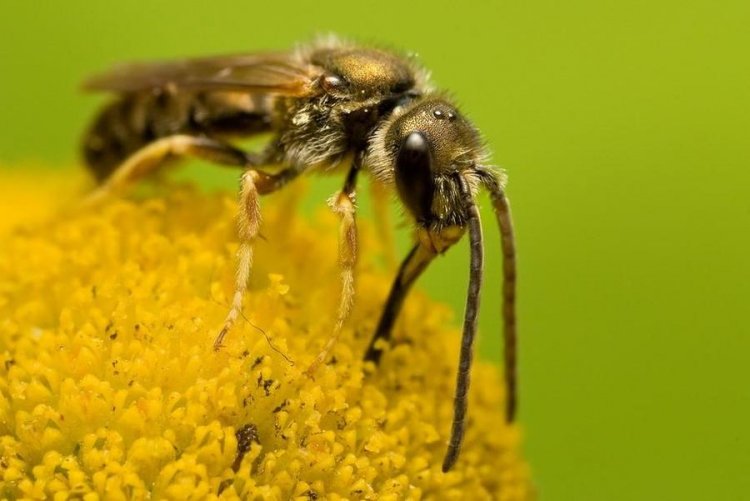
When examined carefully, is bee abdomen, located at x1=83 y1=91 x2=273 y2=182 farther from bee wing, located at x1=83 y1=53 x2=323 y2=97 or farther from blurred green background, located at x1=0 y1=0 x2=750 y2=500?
blurred green background, located at x1=0 y1=0 x2=750 y2=500

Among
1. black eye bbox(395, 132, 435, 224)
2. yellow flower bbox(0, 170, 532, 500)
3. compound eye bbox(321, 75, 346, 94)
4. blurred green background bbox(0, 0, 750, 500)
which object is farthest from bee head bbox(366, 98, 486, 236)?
blurred green background bbox(0, 0, 750, 500)

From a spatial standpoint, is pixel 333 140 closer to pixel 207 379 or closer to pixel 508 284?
pixel 508 284

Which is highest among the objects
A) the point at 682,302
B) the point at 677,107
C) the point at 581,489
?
the point at 677,107

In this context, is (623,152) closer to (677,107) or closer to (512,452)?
(677,107)

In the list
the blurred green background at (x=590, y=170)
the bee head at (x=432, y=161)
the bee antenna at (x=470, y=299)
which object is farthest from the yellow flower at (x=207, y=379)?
the blurred green background at (x=590, y=170)

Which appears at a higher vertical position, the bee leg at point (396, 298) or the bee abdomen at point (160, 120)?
the bee abdomen at point (160, 120)

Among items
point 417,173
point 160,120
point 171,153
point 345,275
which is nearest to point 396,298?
point 345,275

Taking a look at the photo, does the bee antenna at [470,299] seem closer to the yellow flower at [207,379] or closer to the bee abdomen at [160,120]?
the yellow flower at [207,379]

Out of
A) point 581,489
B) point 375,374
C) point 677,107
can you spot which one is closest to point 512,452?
point 375,374
